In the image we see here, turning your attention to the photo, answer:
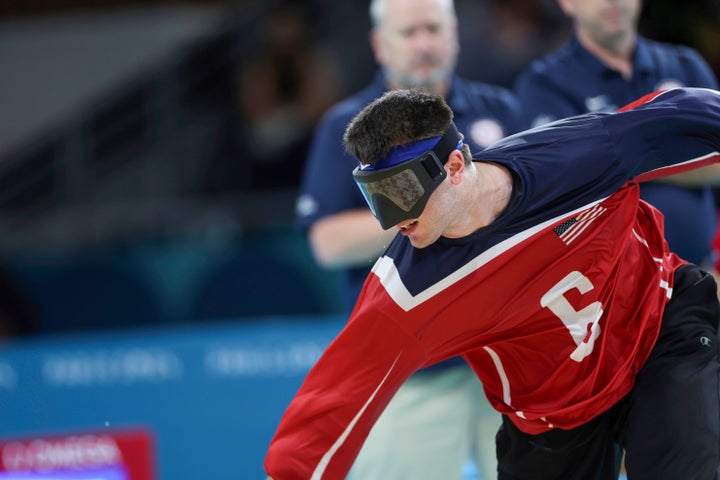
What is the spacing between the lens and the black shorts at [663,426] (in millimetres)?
2771

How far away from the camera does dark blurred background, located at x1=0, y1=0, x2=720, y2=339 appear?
7.54 meters

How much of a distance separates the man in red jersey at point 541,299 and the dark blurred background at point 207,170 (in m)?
4.43

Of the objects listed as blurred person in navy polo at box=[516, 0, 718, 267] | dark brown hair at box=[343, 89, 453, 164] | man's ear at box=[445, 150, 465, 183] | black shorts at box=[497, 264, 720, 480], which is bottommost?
black shorts at box=[497, 264, 720, 480]

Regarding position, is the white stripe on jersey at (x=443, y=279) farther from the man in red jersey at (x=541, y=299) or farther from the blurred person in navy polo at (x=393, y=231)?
the blurred person in navy polo at (x=393, y=231)

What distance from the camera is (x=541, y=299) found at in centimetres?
275

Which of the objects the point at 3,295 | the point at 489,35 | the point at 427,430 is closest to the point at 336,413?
the point at 427,430

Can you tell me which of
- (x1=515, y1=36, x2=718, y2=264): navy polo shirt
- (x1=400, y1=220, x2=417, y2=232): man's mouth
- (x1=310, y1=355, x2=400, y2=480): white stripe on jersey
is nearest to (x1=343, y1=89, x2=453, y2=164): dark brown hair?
(x1=400, y1=220, x2=417, y2=232): man's mouth

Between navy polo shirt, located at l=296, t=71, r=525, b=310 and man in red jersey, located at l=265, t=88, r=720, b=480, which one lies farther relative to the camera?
navy polo shirt, located at l=296, t=71, r=525, b=310

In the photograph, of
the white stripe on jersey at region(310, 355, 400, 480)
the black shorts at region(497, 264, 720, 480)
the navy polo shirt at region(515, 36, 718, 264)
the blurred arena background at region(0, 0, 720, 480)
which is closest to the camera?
the white stripe on jersey at region(310, 355, 400, 480)

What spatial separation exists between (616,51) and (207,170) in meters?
4.90

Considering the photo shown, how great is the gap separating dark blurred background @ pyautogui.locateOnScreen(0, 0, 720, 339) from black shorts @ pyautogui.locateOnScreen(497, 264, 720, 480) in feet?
14.2

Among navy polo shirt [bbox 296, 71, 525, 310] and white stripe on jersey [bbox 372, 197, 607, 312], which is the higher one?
navy polo shirt [bbox 296, 71, 525, 310]

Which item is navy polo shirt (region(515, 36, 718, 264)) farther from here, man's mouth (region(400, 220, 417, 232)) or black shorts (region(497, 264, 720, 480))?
man's mouth (region(400, 220, 417, 232))

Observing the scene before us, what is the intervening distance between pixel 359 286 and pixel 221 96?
16.2 feet
